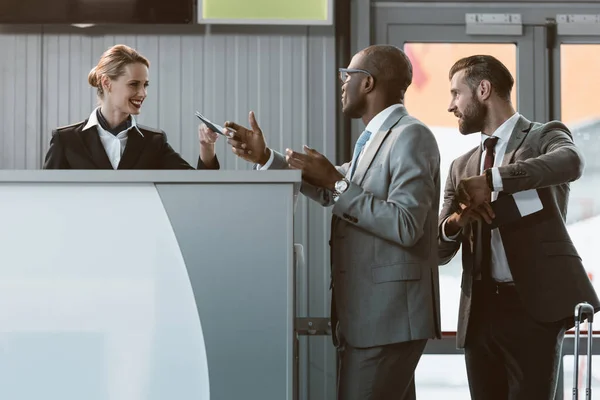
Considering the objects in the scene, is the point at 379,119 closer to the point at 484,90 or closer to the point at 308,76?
the point at 484,90

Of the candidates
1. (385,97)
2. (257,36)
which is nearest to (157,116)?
(257,36)

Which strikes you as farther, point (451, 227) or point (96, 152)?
point (96, 152)

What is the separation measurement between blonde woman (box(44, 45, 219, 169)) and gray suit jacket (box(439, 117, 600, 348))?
2.91ft

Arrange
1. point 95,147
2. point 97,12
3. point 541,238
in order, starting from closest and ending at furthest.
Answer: point 541,238
point 95,147
point 97,12

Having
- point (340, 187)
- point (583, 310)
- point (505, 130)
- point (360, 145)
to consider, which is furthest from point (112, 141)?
point (583, 310)

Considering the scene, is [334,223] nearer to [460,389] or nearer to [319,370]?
[319,370]

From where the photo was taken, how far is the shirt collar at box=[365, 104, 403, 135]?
2.14 meters

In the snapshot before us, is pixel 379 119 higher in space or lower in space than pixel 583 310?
higher

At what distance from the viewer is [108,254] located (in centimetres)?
160

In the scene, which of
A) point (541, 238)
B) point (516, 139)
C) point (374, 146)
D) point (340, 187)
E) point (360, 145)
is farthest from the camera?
point (516, 139)

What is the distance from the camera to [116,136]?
270 cm

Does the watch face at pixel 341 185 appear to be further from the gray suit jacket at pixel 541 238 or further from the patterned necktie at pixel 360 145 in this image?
the gray suit jacket at pixel 541 238

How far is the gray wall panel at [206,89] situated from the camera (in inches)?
145

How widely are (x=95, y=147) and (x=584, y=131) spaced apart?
2.30 metres
